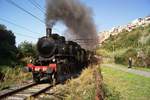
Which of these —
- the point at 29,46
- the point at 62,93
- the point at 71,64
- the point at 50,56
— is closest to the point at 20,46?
the point at 29,46

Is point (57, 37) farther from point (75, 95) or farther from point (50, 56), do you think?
point (75, 95)

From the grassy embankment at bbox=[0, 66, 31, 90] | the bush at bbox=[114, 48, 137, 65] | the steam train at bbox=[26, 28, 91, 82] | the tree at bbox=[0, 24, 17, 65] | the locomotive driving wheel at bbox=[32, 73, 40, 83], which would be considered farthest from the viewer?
the bush at bbox=[114, 48, 137, 65]

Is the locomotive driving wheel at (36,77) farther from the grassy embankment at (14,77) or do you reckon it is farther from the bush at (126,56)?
the bush at (126,56)

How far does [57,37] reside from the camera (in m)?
20.2

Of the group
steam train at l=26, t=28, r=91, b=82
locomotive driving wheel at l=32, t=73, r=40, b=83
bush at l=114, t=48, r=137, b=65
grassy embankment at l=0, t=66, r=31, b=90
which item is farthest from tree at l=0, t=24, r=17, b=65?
bush at l=114, t=48, r=137, b=65

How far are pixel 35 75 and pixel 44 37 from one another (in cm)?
289

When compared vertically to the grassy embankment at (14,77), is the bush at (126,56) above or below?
above

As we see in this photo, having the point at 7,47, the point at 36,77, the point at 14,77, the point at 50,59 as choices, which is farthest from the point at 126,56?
the point at 36,77

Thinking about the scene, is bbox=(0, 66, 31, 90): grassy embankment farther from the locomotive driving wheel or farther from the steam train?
the steam train

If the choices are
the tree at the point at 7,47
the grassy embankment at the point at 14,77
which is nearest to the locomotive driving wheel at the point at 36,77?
the grassy embankment at the point at 14,77

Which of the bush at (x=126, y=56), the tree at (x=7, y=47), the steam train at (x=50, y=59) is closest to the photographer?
the steam train at (x=50, y=59)

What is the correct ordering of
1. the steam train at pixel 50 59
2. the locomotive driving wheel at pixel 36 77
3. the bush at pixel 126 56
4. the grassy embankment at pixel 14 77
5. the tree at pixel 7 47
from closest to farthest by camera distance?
1. the steam train at pixel 50 59
2. the grassy embankment at pixel 14 77
3. the locomotive driving wheel at pixel 36 77
4. the tree at pixel 7 47
5. the bush at pixel 126 56

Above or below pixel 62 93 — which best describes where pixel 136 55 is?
above

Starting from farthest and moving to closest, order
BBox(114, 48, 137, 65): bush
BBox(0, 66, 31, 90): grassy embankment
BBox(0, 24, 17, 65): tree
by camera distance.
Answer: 1. BBox(114, 48, 137, 65): bush
2. BBox(0, 24, 17, 65): tree
3. BBox(0, 66, 31, 90): grassy embankment
